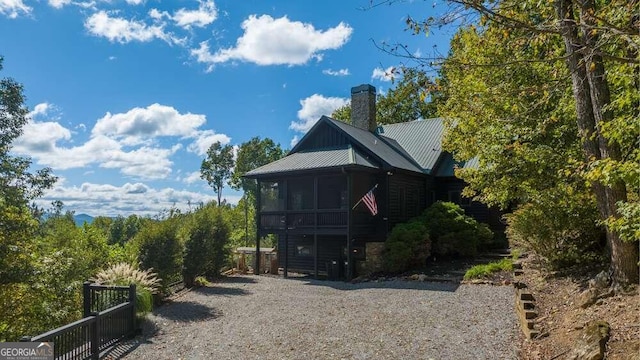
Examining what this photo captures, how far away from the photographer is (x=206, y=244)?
595 inches

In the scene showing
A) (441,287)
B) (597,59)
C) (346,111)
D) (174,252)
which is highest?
(346,111)

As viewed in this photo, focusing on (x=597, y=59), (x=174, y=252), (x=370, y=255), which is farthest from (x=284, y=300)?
(x=597, y=59)

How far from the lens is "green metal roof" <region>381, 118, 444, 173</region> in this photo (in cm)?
2078

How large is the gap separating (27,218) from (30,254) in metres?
0.93

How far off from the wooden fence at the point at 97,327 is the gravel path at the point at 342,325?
20.2 inches

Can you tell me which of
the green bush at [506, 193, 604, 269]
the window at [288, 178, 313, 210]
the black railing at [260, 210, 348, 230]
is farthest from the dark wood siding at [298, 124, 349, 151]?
the green bush at [506, 193, 604, 269]

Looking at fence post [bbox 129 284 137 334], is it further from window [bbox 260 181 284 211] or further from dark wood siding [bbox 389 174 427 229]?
dark wood siding [bbox 389 174 427 229]

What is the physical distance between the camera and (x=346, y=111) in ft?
124

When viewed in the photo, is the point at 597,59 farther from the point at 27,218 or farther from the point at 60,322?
the point at 60,322

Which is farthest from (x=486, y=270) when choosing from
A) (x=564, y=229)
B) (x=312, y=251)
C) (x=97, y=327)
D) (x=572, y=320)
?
(x=97, y=327)

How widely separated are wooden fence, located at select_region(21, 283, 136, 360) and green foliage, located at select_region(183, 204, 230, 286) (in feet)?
16.5

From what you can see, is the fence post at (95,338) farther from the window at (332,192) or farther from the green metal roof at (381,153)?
the window at (332,192)

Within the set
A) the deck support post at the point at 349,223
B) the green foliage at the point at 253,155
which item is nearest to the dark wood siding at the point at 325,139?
the deck support post at the point at 349,223

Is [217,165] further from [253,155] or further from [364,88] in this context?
[364,88]
